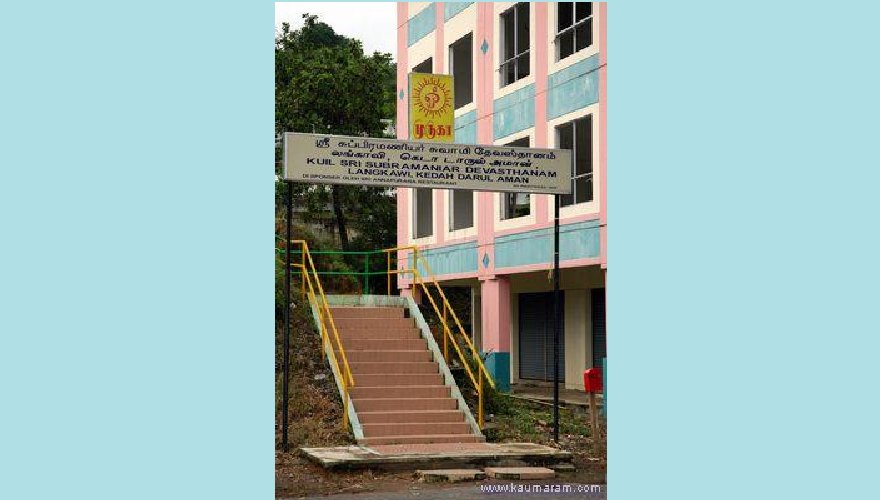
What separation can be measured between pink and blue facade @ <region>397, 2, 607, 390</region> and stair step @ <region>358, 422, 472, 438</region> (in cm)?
205

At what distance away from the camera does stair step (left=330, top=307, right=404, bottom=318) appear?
17.4 metres

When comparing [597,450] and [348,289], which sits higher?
[348,289]

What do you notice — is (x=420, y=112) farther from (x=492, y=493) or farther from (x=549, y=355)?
(x=549, y=355)

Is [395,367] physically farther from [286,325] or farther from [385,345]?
[286,325]

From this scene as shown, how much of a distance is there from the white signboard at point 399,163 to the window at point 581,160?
1.69 meters

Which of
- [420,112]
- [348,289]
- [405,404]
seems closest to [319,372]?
[405,404]

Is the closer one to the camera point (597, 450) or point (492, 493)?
point (492, 493)

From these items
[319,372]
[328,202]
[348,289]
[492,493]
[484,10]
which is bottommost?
[492,493]

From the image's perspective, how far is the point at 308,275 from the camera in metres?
17.3

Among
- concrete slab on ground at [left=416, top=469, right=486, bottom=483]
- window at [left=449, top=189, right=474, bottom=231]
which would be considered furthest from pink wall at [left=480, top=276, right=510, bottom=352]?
concrete slab on ground at [left=416, top=469, right=486, bottom=483]

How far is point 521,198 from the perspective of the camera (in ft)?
58.6

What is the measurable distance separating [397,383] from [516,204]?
133 inches

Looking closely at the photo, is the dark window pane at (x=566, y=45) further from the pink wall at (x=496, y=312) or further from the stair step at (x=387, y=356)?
the stair step at (x=387, y=356)

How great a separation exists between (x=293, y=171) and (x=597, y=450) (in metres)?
4.64
